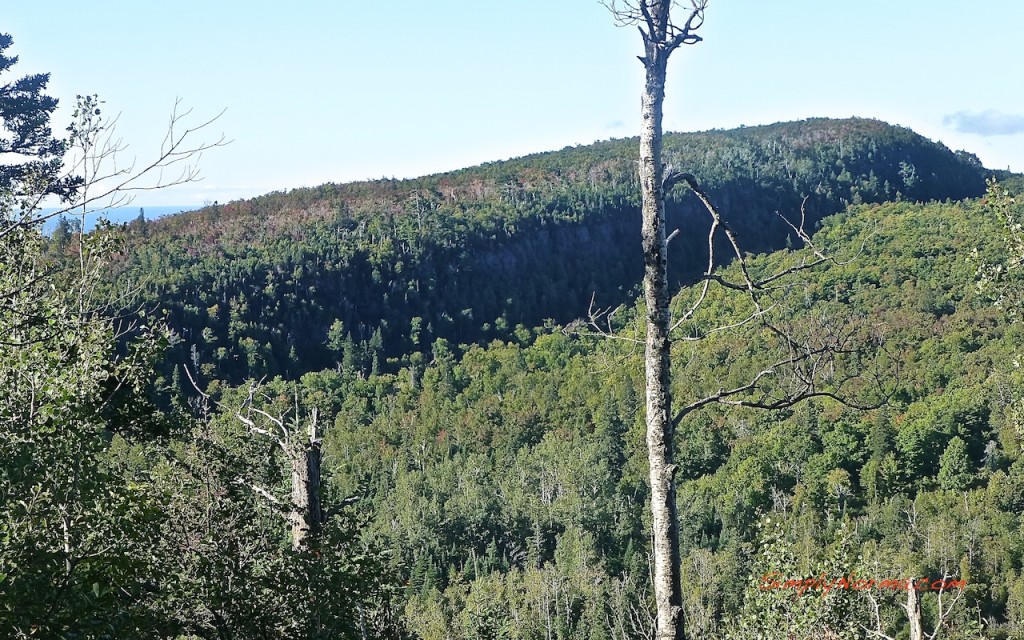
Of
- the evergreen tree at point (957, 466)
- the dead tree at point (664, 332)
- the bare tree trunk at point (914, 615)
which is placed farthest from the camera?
the evergreen tree at point (957, 466)

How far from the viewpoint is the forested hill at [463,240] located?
314 feet

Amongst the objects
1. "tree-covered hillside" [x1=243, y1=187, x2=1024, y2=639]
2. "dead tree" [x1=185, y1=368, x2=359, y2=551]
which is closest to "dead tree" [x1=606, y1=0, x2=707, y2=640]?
"dead tree" [x1=185, y1=368, x2=359, y2=551]

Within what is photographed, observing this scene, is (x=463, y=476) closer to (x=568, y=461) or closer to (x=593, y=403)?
(x=568, y=461)

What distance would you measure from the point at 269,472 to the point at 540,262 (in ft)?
406

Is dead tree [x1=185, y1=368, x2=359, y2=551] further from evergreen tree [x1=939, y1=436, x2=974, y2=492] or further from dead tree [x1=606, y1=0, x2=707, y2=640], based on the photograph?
evergreen tree [x1=939, y1=436, x2=974, y2=492]

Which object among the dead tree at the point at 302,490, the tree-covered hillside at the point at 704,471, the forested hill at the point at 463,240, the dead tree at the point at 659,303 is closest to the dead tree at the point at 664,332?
the dead tree at the point at 659,303

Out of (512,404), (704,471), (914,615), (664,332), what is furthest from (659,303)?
(512,404)

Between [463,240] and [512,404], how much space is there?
1693 inches

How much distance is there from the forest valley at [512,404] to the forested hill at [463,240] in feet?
1.89

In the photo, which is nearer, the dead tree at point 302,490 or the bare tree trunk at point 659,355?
the bare tree trunk at point 659,355

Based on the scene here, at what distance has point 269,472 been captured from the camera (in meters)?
9.73

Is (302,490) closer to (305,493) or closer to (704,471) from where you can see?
(305,493)

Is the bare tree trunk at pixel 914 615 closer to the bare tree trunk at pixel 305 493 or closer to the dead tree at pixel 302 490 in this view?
the dead tree at pixel 302 490

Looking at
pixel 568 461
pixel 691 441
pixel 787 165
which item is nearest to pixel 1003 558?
pixel 691 441
